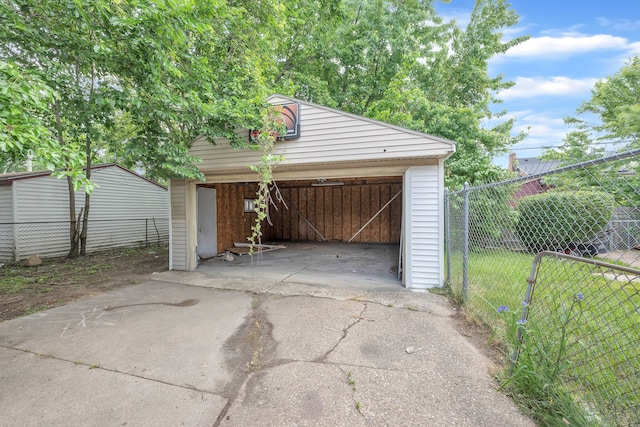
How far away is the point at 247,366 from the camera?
258 cm

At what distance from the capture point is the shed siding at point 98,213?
27.1ft

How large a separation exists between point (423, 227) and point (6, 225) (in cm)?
1120

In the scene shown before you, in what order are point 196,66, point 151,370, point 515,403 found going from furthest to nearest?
point 196,66, point 151,370, point 515,403

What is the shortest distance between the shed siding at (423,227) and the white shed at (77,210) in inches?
317

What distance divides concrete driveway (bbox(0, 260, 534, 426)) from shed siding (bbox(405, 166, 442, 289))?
2.22 ft

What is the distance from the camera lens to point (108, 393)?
7.23 ft

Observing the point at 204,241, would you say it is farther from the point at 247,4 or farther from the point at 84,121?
the point at 247,4

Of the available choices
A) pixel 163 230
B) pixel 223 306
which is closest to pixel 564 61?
pixel 223 306

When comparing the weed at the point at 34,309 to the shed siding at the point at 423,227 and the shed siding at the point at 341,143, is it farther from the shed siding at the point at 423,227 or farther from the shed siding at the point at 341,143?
the shed siding at the point at 423,227

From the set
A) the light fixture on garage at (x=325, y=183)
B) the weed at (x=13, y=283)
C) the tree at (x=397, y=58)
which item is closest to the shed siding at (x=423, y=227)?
the tree at (x=397, y=58)

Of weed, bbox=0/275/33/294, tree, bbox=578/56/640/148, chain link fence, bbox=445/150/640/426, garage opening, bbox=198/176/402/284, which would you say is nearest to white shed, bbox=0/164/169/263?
weed, bbox=0/275/33/294

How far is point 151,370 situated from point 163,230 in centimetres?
1141

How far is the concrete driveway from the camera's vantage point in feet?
6.40

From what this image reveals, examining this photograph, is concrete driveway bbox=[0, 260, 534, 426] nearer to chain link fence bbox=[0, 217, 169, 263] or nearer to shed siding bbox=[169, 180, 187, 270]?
shed siding bbox=[169, 180, 187, 270]
